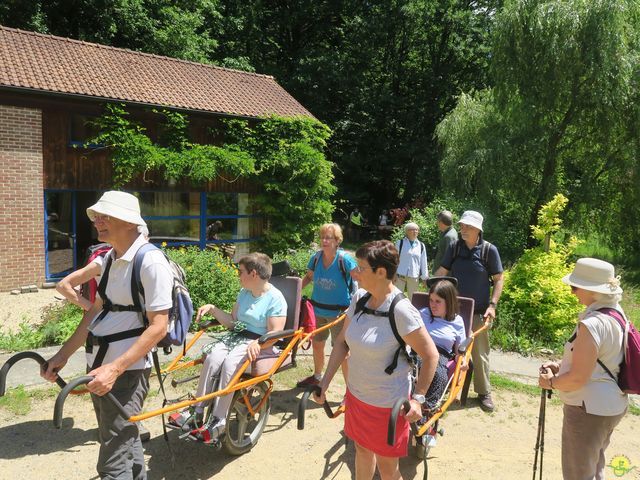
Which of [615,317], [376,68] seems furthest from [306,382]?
[376,68]

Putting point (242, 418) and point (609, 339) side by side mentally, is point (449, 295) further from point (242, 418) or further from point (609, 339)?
point (242, 418)

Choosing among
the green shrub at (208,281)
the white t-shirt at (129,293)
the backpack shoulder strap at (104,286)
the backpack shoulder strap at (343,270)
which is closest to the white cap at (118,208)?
the white t-shirt at (129,293)

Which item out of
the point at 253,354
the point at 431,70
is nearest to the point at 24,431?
the point at 253,354

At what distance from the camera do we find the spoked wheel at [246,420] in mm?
3877

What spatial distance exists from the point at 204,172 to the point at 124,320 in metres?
11.1

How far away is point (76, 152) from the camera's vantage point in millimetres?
12375

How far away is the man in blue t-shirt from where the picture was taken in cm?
509

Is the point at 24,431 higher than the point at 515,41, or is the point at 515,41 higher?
the point at 515,41

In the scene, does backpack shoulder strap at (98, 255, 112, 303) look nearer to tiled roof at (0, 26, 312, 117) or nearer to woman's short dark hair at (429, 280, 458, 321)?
woman's short dark hair at (429, 280, 458, 321)

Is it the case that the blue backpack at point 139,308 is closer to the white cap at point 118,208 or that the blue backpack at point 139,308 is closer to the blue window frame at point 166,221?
the white cap at point 118,208

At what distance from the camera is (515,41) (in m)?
13.9

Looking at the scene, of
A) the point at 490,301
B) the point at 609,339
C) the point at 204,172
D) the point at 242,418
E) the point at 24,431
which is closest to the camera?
the point at 609,339

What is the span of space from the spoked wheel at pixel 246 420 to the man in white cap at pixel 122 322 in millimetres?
1039

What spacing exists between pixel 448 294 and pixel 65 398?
122 inches
